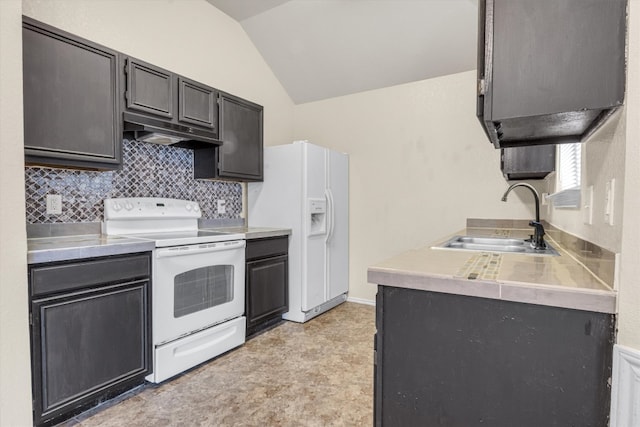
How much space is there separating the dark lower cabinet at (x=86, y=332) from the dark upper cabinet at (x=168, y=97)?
104 cm

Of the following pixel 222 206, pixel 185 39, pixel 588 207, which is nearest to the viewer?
pixel 588 207

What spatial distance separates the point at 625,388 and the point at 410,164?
9.96 feet

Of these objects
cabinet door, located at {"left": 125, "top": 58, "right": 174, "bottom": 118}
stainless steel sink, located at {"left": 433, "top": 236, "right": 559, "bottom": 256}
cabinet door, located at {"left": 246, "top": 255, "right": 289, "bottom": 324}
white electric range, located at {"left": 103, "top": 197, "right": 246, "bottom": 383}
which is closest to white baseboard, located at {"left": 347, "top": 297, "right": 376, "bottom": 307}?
cabinet door, located at {"left": 246, "top": 255, "right": 289, "bottom": 324}

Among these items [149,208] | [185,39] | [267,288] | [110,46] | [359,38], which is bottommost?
[267,288]

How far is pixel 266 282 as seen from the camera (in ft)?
10.2

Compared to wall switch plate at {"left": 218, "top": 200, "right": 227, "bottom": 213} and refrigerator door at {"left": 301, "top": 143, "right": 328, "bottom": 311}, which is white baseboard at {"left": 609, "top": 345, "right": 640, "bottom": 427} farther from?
wall switch plate at {"left": 218, "top": 200, "right": 227, "bottom": 213}

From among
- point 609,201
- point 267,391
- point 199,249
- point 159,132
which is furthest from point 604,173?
point 159,132

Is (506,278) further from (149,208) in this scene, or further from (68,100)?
(149,208)

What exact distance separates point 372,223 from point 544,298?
3021mm

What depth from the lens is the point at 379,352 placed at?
1.20 meters

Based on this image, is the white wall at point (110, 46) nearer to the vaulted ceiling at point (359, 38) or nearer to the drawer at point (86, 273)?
the drawer at point (86, 273)

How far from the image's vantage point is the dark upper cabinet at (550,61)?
34.7 inches

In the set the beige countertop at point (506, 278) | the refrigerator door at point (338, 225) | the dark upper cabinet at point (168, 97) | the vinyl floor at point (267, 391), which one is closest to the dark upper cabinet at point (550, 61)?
the beige countertop at point (506, 278)

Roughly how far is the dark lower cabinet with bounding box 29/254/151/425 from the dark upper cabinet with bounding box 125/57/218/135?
1.04 m
